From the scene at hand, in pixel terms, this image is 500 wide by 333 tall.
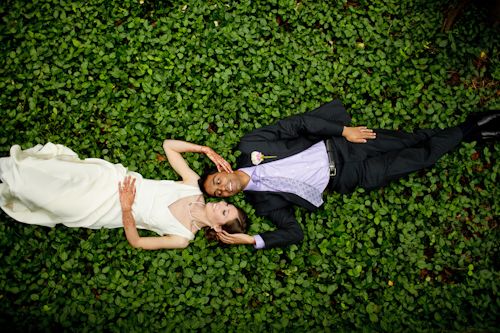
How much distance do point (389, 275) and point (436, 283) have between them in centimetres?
71

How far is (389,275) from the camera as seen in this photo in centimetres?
353

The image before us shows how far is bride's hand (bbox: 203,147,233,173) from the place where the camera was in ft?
11.5

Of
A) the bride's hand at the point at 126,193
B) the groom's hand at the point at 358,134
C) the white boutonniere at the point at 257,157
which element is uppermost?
the groom's hand at the point at 358,134

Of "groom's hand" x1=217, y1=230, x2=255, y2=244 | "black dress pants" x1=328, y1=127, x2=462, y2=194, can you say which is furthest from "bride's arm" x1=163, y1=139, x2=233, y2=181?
"black dress pants" x1=328, y1=127, x2=462, y2=194

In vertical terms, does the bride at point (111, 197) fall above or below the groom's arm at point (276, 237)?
above

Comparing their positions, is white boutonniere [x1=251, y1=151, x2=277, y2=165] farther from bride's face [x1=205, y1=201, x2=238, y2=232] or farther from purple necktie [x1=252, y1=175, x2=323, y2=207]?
bride's face [x1=205, y1=201, x2=238, y2=232]

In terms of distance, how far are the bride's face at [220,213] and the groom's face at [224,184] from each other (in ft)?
0.54

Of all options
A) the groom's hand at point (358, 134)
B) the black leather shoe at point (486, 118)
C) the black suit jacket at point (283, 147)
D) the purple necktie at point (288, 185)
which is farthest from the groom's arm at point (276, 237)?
the black leather shoe at point (486, 118)

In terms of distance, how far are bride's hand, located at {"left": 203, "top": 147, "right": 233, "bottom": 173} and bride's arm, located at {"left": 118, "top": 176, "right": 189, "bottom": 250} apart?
3.27ft

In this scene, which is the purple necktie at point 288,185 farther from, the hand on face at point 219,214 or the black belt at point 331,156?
the hand on face at point 219,214

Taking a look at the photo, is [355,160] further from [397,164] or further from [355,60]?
[355,60]

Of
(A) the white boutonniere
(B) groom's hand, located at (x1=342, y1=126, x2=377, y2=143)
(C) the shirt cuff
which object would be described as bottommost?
(C) the shirt cuff

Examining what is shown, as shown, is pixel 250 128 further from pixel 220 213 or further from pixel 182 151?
pixel 220 213

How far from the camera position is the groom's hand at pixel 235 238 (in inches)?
132
